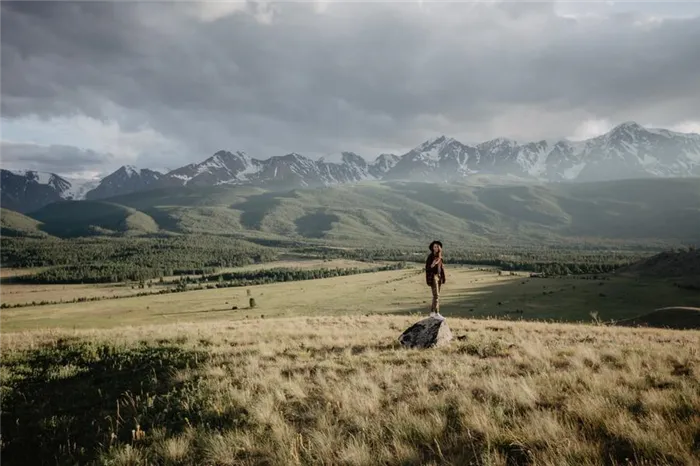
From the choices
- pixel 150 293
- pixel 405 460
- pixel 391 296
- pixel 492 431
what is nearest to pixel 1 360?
pixel 405 460

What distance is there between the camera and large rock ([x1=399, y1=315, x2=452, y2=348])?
16.0m

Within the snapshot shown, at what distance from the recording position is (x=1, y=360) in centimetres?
1766

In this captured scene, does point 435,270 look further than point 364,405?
Yes

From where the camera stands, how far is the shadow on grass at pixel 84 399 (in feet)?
34.0

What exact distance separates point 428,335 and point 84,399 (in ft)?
40.4

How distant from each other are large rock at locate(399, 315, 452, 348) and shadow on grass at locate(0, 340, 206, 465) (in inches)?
323

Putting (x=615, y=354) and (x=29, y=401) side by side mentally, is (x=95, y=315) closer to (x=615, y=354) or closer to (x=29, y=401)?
(x=29, y=401)

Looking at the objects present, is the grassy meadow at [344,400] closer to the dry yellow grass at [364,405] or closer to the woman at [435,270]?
the dry yellow grass at [364,405]

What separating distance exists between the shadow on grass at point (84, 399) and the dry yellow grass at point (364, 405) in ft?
0.20

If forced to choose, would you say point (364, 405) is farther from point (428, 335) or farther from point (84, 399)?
point (84, 399)

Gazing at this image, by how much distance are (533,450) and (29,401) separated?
50.5 feet

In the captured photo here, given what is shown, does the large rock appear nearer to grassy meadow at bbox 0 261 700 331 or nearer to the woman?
the woman

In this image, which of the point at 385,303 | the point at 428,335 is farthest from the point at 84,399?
the point at 385,303

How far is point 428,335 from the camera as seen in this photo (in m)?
16.3
